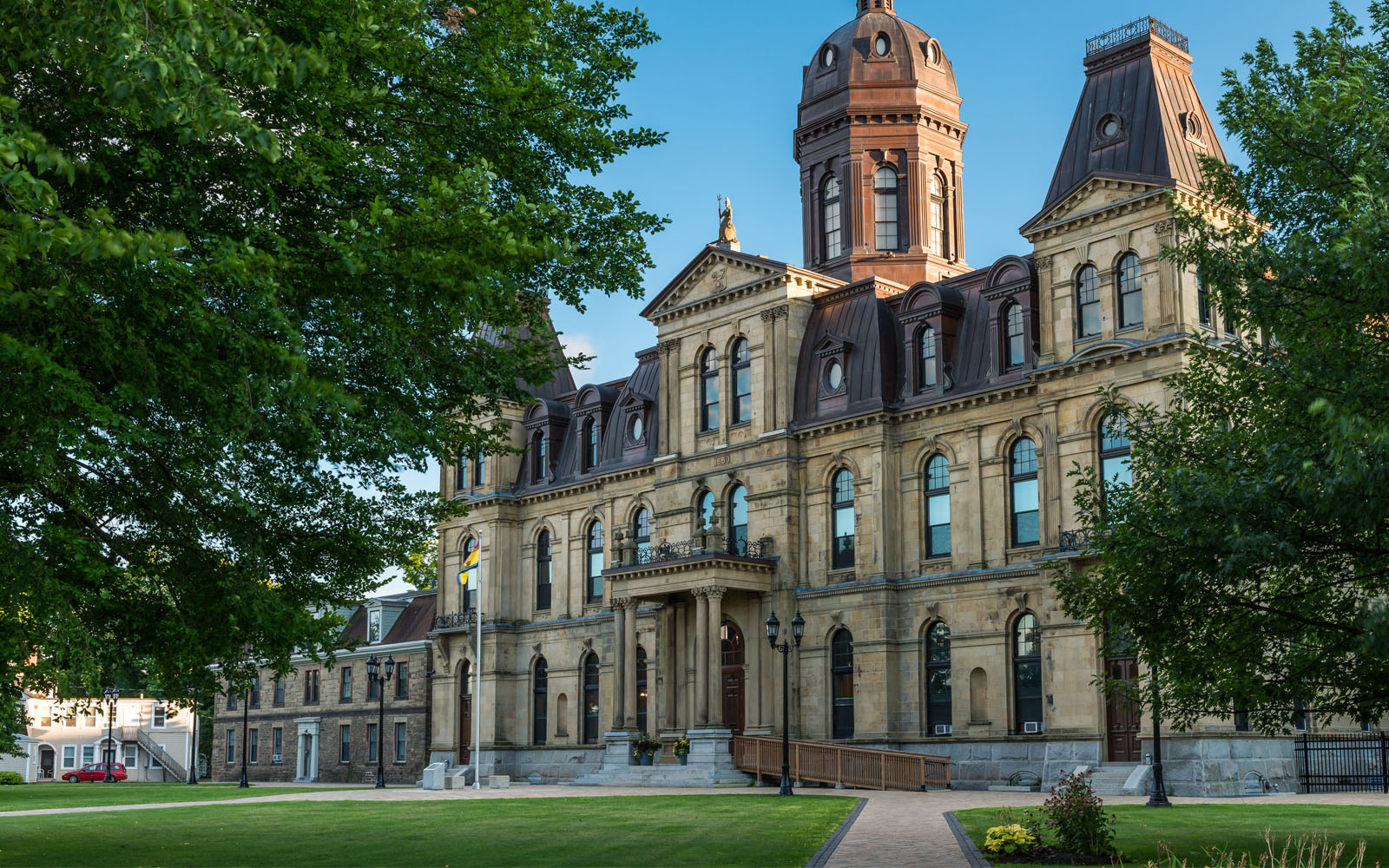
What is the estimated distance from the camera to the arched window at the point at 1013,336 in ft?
133

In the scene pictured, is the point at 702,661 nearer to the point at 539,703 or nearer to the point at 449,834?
the point at 539,703

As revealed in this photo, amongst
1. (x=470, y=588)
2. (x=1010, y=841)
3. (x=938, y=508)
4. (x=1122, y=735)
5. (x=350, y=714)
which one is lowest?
(x=350, y=714)

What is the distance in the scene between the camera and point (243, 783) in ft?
181

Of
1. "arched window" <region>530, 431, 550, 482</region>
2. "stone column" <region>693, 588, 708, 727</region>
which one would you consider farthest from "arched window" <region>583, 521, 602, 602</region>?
"stone column" <region>693, 588, 708, 727</region>

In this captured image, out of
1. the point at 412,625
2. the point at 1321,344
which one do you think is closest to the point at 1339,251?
the point at 1321,344

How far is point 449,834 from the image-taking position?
23.0m

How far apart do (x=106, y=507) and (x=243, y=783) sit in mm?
40811

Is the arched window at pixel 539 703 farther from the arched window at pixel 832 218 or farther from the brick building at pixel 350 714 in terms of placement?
the arched window at pixel 832 218

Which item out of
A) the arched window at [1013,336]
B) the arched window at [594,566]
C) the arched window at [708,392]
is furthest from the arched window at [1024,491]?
the arched window at [594,566]

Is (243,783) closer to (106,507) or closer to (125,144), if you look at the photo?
(106,507)

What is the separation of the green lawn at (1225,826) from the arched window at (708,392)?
2294 centimetres

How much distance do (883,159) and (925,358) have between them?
34.7 feet

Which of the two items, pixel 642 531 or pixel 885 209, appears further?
pixel 642 531

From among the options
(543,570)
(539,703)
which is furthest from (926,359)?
(539,703)
